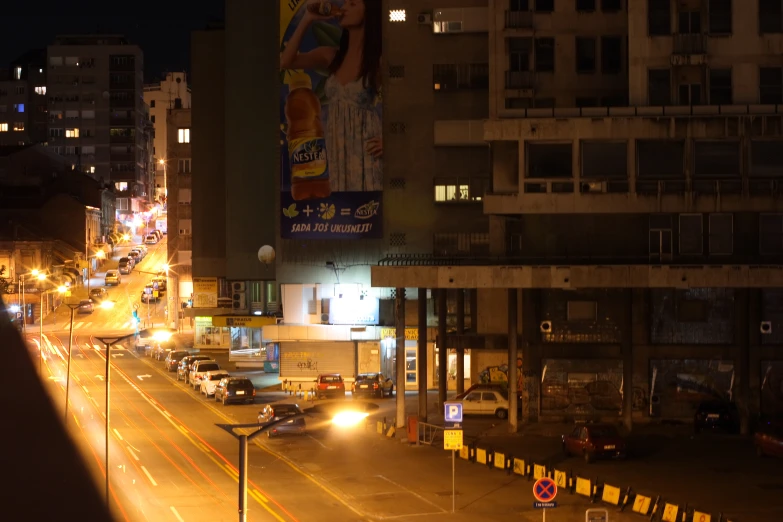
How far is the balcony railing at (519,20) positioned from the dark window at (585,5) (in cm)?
229

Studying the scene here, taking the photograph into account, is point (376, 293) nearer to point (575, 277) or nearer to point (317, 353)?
point (317, 353)

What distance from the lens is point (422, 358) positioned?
50.0 m

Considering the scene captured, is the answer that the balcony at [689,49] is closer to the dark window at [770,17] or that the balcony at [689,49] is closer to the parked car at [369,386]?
the dark window at [770,17]

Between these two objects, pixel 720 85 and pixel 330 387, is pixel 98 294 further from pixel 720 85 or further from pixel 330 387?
pixel 720 85

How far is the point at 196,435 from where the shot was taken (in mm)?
48281

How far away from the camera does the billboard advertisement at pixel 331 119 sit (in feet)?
203

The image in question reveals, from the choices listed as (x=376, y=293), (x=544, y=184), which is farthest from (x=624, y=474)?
(x=376, y=293)

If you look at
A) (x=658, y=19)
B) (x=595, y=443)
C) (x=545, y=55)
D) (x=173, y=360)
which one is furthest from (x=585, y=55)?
(x=173, y=360)

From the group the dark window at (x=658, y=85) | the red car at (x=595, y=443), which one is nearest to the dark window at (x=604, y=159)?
the dark window at (x=658, y=85)

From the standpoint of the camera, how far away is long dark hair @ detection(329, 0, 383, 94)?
201 feet

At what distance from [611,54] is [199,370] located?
31.1 meters

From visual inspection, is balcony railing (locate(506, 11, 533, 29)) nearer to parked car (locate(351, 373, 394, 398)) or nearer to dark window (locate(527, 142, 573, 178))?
dark window (locate(527, 142, 573, 178))

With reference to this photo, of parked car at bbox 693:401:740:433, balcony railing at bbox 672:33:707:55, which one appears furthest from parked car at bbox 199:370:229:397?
balcony railing at bbox 672:33:707:55

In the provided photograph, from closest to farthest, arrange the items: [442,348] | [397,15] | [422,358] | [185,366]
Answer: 1. [422,358]
2. [442,348]
3. [397,15]
4. [185,366]
